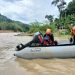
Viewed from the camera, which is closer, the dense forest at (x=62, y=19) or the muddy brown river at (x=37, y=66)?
the muddy brown river at (x=37, y=66)

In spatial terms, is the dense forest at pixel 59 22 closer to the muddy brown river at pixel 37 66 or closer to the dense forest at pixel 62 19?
the dense forest at pixel 62 19

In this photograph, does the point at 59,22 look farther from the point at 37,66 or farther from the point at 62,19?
the point at 37,66

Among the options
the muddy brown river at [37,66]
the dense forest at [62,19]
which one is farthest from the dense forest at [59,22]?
the muddy brown river at [37,66]

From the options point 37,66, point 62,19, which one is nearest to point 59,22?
point 62,19

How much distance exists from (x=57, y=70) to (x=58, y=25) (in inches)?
1339

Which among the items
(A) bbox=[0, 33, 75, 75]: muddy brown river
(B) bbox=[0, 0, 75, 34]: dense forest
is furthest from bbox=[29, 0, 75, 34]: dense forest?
(A) bbox=[0, 33, 75, 75]: muddy brown river

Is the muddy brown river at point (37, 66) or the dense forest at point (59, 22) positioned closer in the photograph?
the muddy brown river at point (37, 66)

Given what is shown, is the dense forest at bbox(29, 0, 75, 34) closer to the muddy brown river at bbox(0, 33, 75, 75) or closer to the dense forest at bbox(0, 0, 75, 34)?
the dense forest at bbox(0, 0, 75, 34)

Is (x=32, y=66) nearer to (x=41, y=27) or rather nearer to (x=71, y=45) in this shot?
(x=71, y=45)

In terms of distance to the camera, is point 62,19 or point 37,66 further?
point 62,19

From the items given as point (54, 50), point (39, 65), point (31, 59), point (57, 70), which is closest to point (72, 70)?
point (57, 70)

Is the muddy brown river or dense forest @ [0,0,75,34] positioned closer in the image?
the muddy brown river

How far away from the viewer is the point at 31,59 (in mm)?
11695

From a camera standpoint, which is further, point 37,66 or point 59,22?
point 59,22
